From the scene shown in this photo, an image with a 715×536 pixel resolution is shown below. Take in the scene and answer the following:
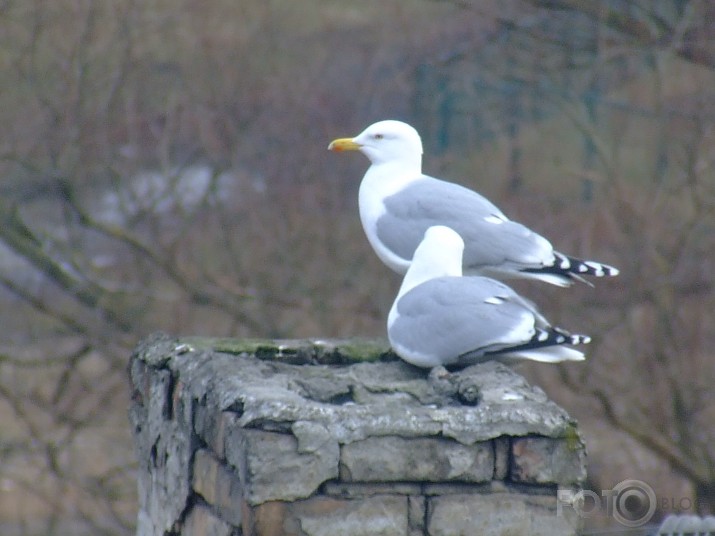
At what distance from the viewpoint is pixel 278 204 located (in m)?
7.60

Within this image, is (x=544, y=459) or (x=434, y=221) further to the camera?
(x=434, y=221)

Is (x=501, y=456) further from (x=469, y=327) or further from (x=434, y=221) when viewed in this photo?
(x=434, y=221)

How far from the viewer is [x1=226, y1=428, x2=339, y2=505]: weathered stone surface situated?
2271 mm

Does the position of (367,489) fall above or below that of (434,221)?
below

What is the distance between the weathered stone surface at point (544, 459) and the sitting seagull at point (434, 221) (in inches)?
60.0

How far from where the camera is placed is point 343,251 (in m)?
7.43

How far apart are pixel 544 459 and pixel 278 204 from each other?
5323 millimetres

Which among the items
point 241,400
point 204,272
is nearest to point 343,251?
point 204,272

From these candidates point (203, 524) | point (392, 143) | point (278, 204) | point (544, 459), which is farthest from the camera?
point (278, 204)

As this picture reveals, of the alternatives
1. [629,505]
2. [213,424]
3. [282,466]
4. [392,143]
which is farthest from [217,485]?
[629,505]

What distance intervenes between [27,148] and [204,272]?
1200mm

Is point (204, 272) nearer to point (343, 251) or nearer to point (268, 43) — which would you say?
point (343, 251)

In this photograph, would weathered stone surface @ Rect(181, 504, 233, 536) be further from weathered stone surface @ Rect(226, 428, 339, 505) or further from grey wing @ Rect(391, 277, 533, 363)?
grey wing @ Rect(391, 277, 533, 363)

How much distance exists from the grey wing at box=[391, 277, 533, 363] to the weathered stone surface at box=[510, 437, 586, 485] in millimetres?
543
